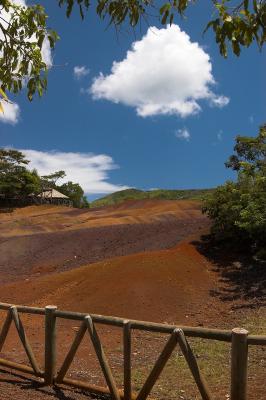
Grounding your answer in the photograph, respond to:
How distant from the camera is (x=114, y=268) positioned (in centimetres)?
1598

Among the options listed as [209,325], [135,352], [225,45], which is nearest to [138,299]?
[209,325]

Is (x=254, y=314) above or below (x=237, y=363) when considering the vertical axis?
below

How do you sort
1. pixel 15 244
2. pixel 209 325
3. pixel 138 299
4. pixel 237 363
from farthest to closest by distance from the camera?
pixel 15 244, pixel 138 299, pixel 209 325, pixel 237 363

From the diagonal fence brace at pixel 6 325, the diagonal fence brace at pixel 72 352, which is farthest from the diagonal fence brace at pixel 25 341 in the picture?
the diagonal fence brace at pixel 72 352

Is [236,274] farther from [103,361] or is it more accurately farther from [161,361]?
[161,361]

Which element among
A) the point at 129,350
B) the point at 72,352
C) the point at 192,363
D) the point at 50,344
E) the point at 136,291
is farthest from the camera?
the point at 136,291

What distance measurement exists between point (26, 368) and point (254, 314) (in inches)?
292

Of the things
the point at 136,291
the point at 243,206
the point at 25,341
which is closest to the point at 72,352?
the point at 25,341

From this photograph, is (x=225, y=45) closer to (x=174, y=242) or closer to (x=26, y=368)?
(x=26, y=368)

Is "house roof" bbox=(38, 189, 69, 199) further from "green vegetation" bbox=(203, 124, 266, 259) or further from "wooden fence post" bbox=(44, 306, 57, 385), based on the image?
"wooden fence post" bbox=(44, 306, 57, 385)

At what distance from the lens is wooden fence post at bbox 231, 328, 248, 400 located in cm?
484

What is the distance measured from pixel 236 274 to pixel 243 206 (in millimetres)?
3249

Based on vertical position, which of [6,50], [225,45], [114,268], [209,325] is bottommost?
[209,325]

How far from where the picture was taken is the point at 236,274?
17.3 m
